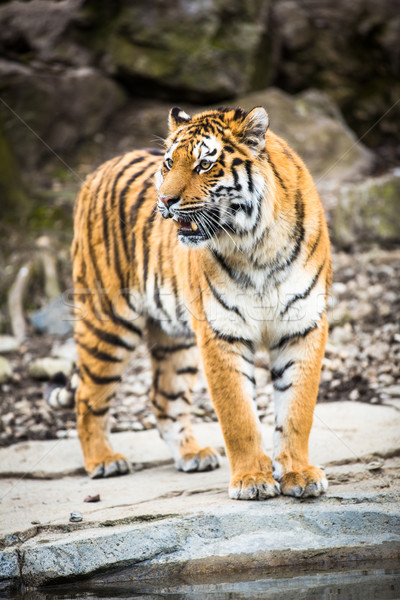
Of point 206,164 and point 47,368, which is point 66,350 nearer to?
point 47,368

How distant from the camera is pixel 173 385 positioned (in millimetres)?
4695

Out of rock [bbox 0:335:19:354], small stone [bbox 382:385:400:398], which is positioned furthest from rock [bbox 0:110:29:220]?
small stone [bbox 382:385:400:398]

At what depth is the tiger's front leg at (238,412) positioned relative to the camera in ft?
11.3

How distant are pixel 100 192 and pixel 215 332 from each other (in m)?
1.60

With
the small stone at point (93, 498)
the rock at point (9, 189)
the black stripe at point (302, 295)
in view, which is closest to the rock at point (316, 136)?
the rock at point (9, 189)

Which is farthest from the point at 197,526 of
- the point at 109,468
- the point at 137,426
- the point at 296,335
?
the point at 137,426

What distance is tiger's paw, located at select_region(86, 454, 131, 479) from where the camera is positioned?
4383mm

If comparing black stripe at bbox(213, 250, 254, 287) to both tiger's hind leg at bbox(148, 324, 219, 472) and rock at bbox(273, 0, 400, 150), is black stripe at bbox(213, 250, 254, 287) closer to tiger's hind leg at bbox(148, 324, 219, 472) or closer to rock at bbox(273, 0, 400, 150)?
tiger's hind leg at bbox(148, 324, 219, 472)

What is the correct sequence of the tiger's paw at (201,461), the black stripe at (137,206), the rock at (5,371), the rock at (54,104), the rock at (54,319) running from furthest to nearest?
the rock at (54,104) → the rock at (54,319) → the rock at (5,371) → the black stripe at (137,206) → the tiger's paw at (201,461)

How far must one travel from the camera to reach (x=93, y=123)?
948 cm

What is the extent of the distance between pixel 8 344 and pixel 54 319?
535mm

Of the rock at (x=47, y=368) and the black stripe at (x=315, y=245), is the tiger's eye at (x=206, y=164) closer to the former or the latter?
the black stripe at (x=315, y=245)

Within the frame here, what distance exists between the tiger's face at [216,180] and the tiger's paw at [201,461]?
1473 mm

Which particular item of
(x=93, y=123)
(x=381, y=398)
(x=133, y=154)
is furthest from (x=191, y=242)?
(x=93, y=123)
